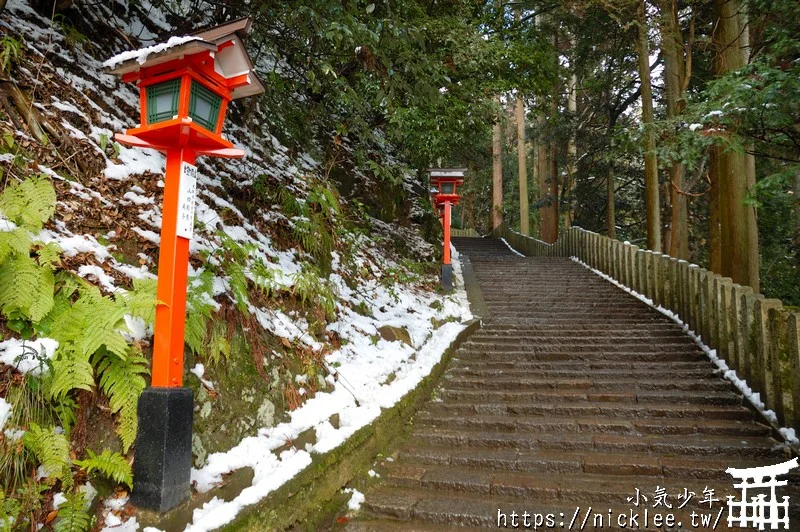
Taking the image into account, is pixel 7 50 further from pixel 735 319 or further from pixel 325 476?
pixel 735 319

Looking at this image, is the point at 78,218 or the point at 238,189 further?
the point at 238,189

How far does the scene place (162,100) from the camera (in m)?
2.75

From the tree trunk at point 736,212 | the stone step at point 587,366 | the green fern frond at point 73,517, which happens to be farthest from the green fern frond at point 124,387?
the tree trunk at point 736,212

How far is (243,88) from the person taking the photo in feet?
10.1

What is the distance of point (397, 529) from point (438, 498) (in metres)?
0.49

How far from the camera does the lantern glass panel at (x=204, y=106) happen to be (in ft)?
8.99

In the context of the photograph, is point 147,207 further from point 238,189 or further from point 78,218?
point 238,189

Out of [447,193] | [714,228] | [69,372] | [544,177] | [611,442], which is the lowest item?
[611,442]

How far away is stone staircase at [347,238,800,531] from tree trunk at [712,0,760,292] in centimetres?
132

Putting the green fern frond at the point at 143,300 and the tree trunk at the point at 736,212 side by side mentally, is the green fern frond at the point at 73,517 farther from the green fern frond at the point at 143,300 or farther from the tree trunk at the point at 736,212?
the tree trunk at the point at 736,212

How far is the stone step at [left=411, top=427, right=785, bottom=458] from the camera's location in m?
A: 4.32

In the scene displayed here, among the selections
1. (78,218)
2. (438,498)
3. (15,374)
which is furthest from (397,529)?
(78,218)

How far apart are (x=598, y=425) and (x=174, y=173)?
4.46 meters

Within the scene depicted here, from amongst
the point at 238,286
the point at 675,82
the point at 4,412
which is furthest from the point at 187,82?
the point at 675,82
